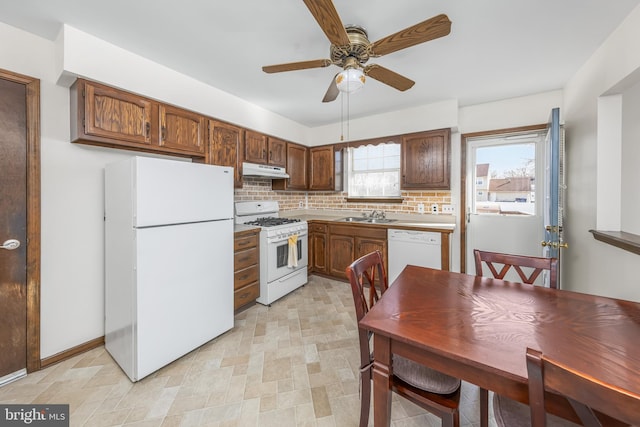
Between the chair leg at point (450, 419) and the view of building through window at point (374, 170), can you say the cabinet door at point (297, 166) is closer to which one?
the view of building through window at point (374, 170)

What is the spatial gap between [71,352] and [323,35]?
3.21 m

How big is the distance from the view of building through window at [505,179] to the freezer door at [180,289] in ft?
10.6

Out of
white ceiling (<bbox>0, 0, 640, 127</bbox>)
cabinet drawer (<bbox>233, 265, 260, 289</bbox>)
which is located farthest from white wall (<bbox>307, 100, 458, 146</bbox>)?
cabinet drawer (<bbox>233, 265, 260, 289</bbox>)

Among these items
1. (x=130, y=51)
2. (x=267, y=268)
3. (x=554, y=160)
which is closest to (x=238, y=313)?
(x=267, y=268)

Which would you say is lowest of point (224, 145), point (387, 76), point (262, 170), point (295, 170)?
point (262, 170)

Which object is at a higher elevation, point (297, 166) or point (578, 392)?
point (297, 166)

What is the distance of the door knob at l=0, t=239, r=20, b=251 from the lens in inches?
68.8

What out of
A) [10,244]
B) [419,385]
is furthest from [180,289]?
[419,385]

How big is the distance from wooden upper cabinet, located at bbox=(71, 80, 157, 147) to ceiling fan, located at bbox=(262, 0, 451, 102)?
4.15 ft

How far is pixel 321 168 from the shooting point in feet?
13.8

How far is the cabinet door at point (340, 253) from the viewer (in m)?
3.58

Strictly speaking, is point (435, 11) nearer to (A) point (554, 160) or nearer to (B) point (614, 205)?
(A) point (554, 160)

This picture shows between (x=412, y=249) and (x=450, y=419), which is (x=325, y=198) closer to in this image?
(x=412, y=249)

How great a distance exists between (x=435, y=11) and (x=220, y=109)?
2240 mm
